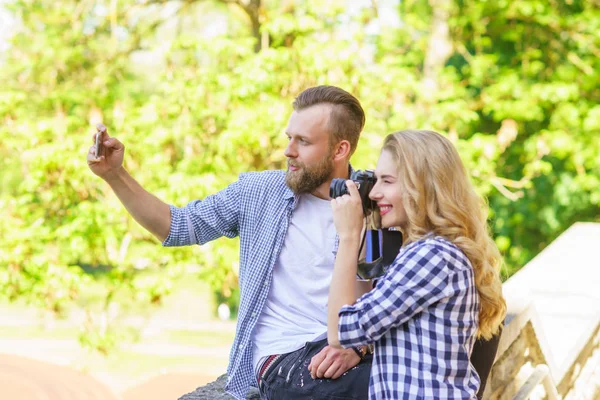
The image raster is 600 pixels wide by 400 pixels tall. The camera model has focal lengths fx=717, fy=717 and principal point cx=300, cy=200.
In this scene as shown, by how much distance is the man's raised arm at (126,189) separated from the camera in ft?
6.78

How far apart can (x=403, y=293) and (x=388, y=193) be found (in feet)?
0.84

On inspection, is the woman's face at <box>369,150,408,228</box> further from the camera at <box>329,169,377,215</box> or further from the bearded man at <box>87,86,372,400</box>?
the bearded man at <box>87,86,372,400</box>

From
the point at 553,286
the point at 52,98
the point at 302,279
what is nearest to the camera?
the point at 302,279

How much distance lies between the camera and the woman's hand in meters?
1.69

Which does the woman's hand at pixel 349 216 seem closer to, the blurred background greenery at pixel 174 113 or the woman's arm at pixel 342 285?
the woman's arm at pixel 342 285

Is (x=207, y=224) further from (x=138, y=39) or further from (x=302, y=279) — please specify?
Result: (x=138, y=39)

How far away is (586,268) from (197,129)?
3861 mm

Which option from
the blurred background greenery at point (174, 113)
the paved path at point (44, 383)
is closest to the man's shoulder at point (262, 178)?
the blurred background greenery at point (174, 113)

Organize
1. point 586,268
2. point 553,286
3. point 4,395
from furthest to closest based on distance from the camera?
point 4,395, point 586,268, point 553,286

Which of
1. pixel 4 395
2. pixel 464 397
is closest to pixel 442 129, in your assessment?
pixel 464 397

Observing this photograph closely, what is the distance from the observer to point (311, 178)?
7.47 feet

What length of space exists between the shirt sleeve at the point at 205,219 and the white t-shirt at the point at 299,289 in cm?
20

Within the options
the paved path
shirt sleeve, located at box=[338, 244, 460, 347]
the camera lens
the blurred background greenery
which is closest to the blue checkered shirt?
shirt sleeve, located at box=[338, 244, 460, 347]

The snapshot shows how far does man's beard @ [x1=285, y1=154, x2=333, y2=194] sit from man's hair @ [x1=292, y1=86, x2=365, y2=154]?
8 cm
